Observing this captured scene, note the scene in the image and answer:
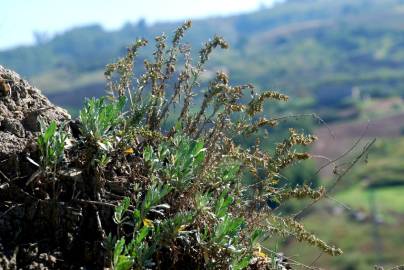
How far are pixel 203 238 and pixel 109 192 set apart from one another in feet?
1.63

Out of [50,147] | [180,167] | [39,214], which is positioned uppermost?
[50,147]

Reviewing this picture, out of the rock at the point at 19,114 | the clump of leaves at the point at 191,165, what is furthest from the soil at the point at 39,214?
the clump of leaves at the point at 191,165

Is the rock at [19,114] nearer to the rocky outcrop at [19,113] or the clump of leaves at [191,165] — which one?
the rocky outcrop at [19,113]

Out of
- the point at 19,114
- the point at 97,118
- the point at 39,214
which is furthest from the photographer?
the point at 19,114

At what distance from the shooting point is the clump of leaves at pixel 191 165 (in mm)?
3359

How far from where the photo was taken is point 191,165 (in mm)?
3518

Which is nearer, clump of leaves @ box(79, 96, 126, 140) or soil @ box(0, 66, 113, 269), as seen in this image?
soil @ box(0, 66, 113, 269)

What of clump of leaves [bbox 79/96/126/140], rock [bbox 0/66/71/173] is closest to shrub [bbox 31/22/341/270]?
clump of leaves [bbox 79/96/126/140]

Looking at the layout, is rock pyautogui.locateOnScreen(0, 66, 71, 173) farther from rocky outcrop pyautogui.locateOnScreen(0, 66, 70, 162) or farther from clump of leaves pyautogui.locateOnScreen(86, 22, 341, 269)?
clump of leaves pyautogui.locateOnScreen(86, 22, 341, 269)

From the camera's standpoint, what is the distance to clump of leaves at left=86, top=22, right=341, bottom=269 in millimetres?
3359

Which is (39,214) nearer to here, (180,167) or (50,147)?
(50,147)

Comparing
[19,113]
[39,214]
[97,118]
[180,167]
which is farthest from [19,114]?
[180,167]

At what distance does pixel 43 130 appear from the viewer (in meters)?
3.49

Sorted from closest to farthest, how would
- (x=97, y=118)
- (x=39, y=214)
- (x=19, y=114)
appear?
(x=39, y=214), (x=97, y=118), (x=19, y=114)
